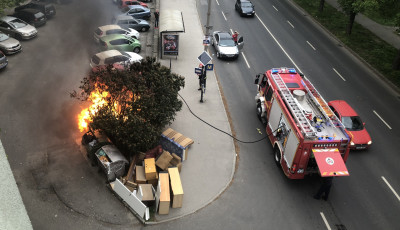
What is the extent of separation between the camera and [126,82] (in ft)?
53.6

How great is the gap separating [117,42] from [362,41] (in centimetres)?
2185

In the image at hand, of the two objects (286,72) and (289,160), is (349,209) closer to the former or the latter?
(289,160)

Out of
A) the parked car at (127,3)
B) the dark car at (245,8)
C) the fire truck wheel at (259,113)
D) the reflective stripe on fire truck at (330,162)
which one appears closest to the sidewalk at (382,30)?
the dark car at (245,8)

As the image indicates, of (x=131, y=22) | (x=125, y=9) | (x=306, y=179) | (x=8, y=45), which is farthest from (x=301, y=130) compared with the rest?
(x=125, y=9)

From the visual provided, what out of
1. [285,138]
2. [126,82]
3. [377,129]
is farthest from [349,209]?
[126,82]

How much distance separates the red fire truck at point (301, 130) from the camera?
15.1 metres

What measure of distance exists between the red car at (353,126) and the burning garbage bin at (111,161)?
472 inches

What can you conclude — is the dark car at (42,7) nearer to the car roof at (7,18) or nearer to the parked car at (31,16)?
the parked car at (31,16)

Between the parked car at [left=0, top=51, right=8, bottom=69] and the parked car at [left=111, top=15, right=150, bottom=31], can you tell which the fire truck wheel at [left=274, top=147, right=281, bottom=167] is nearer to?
the parked car at [left=111, top=15, right=150, bottom=31]

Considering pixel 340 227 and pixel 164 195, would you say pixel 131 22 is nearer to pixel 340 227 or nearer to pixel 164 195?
pixel 164 195

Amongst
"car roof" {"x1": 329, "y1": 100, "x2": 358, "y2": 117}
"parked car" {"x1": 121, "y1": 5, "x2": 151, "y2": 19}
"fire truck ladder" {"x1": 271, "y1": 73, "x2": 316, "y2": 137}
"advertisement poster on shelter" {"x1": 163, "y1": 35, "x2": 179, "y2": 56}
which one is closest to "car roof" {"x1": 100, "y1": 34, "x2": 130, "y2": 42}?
"advertisement poster on shelter" {"x1": 163, "y1": 35, "x2": 179, "y2": 56}

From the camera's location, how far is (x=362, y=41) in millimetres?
31797

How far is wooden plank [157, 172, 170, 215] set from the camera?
583 inches

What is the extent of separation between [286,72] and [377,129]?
6.77 metres
